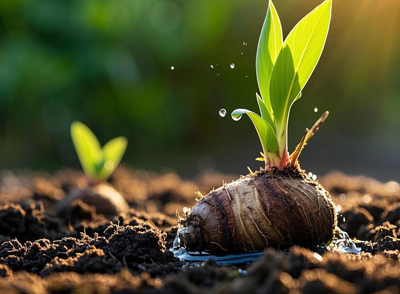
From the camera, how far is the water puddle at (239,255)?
240 centimetres

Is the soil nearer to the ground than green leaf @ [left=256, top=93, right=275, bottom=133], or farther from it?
nearer to the ground

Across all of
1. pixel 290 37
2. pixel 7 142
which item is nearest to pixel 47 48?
pixel 7 142

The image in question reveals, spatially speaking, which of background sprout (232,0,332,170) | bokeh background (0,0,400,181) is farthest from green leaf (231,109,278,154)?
bokeh background (0,0,400,181)

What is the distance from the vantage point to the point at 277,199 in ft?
8.00

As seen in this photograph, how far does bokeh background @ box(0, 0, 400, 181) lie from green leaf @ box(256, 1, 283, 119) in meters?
5.29

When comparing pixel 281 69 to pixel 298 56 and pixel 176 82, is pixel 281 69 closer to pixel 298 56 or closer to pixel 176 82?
pixel 298 56

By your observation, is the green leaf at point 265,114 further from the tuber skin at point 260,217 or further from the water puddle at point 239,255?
the water puddle at point 239,255

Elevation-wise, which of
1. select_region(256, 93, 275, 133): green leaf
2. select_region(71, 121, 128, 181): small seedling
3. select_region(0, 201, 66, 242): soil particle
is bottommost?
select_region(0, 201, 66, 242): soil particle

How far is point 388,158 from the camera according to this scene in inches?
336

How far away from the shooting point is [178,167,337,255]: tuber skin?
241 cm

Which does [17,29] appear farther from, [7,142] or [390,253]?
[390,253]

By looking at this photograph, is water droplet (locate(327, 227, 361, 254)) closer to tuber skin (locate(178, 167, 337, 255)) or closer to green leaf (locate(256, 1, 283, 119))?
tuber skin (locate(178, 167, 337, 255))

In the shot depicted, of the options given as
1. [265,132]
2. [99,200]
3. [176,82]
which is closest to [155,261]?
[265,132]

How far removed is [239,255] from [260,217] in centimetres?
20
